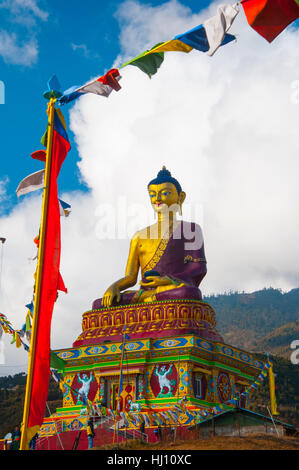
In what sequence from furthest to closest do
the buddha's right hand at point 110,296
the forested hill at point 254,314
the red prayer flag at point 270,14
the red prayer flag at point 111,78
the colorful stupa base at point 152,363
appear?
the forested hill at point 254,314, the buddha's right hand at point 110,296, the colorful stupa base at point 152,363, the red prayer flag at point 111,78, the red prayer flag at point 270,14

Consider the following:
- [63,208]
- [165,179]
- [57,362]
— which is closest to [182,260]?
[165,179]

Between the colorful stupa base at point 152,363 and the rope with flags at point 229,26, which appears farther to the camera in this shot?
the colorful stupa base at point 152,363

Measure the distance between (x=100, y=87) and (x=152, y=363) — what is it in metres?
9.65

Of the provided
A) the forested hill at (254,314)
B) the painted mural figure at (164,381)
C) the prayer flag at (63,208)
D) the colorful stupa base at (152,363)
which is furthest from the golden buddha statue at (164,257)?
the forested hill at (254,314)

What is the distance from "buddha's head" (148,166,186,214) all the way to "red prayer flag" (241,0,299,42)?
1196 cm

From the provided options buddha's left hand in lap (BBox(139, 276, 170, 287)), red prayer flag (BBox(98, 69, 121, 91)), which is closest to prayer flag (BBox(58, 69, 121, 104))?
red prayer flag (BBox(98, 69, 121, 91))

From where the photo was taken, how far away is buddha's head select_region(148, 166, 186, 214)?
2150 centimetres

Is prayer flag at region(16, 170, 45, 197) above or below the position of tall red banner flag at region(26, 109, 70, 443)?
above

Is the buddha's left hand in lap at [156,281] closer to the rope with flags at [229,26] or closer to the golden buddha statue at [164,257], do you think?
the golden buddha statue at [164,257]

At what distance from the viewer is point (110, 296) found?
2011 cm

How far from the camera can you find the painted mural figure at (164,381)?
17.5 metres

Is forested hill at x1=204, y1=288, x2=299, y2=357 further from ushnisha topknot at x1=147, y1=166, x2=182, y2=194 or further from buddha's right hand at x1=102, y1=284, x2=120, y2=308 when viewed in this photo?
buddha's right hand at x1=102, y1=284, x2=120, y2=308

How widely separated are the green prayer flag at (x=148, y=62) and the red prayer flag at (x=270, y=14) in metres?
1.51
